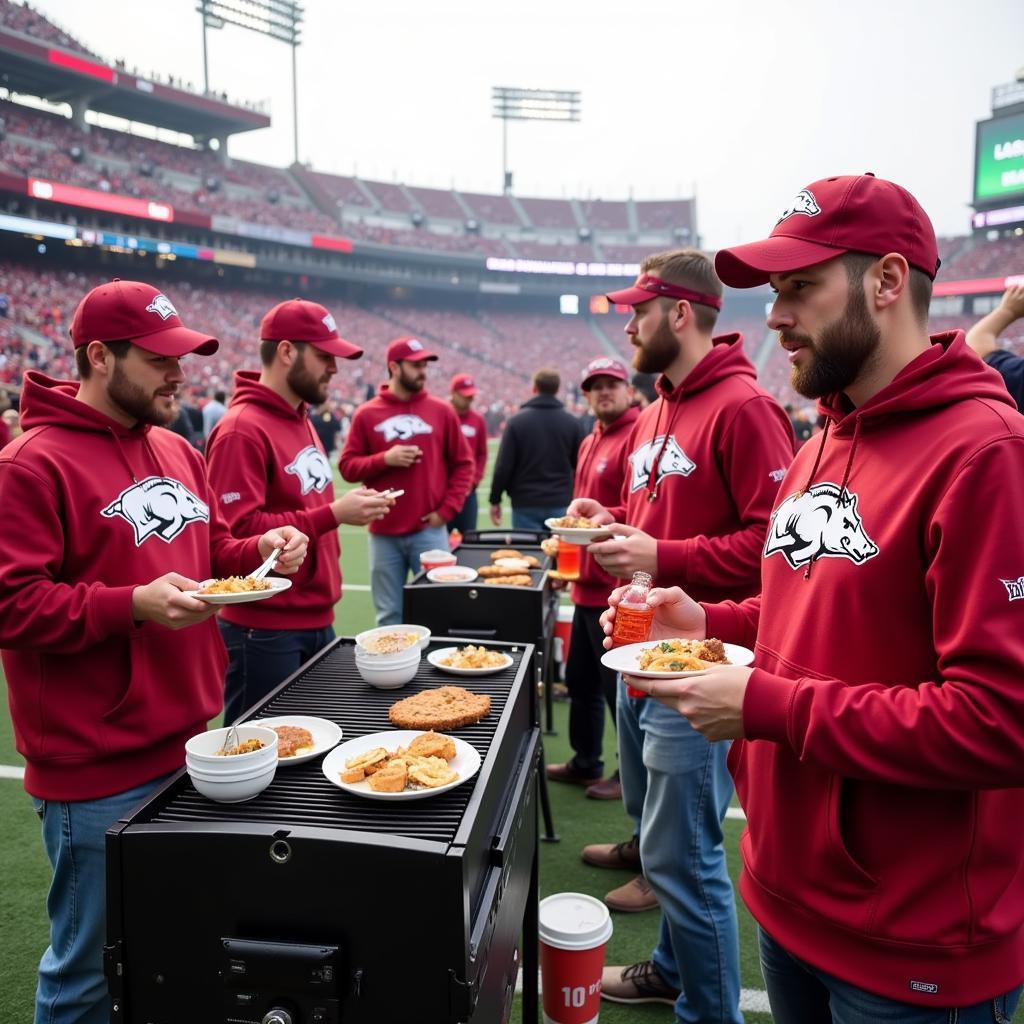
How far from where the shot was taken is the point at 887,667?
1.48 metres

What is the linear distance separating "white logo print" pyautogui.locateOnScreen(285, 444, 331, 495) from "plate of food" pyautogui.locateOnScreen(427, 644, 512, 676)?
4.89ft

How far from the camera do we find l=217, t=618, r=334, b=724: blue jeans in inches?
147

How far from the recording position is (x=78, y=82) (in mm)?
36000

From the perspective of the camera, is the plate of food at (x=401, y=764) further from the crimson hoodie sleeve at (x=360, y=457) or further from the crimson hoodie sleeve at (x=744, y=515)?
the crimson hoodie sleeve at (x=360, y=457)

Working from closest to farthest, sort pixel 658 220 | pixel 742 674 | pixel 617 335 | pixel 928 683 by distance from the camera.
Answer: pixel 928 683, pixel 742 674, pixel 617 335, pixel 658 220

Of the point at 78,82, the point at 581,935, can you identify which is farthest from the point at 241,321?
the point at 581,935

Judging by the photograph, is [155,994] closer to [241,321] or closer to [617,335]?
[241,321]

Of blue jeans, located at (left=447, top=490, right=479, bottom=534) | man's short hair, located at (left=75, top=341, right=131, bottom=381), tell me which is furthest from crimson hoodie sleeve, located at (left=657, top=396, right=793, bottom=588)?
blue jeans, located at (left=447, top=490, right=479, bottom=534)

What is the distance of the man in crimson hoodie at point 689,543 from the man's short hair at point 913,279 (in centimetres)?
109

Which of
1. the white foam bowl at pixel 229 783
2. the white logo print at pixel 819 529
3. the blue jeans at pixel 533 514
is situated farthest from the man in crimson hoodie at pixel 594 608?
the blue jeans at pixel 533 514

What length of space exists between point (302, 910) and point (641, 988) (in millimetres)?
1909

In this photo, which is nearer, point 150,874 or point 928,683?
point 928,683

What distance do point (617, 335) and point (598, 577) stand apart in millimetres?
54273

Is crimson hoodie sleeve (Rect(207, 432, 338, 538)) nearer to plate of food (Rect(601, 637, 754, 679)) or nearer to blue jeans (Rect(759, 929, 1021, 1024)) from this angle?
plate of food (Rect(601, 637, 754, 679))
